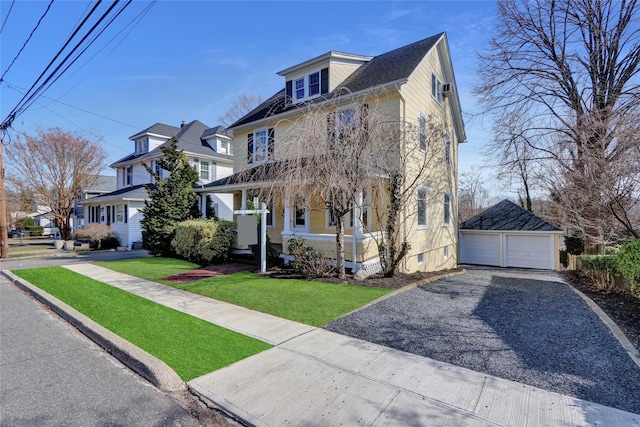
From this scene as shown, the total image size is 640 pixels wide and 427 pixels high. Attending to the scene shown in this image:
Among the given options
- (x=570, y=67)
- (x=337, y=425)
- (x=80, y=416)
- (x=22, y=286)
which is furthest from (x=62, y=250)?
(x=570, y=67)

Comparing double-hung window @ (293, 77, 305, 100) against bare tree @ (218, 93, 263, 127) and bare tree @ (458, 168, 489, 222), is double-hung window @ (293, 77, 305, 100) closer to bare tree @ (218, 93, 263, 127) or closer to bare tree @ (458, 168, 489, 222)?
bare tree @ (218, 93, 263, 127)

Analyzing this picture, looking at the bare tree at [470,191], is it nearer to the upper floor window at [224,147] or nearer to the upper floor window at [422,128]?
the upper floor window at [422,128]

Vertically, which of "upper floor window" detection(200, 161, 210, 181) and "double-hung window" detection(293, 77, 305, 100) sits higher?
"double-hung window" detection(293, 77, 305, 100)

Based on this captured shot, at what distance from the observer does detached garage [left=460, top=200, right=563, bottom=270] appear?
18.9m

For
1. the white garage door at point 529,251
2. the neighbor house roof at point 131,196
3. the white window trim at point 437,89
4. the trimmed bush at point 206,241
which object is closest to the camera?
the trimmed bush at point 206,241

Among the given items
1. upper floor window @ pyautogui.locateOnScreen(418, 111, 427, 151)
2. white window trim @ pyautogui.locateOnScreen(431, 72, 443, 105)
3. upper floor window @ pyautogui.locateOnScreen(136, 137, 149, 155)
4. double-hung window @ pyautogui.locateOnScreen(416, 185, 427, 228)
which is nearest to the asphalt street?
upper floor window @ pyautogui.locateOnScreen(418, 111, 427, 151)

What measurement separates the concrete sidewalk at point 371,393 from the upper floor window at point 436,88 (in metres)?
13.3

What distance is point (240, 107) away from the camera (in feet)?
111

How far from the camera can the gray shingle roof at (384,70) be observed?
39.8 feet

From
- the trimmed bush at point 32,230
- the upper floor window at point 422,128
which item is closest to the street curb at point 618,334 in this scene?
the upper floor window at point 422,128

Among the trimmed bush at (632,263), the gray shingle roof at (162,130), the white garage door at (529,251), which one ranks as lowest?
the white garage door at (529,251)

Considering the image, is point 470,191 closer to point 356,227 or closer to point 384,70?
point 384,70

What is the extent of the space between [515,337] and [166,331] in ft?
18.8

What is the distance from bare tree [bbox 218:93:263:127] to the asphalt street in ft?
100
